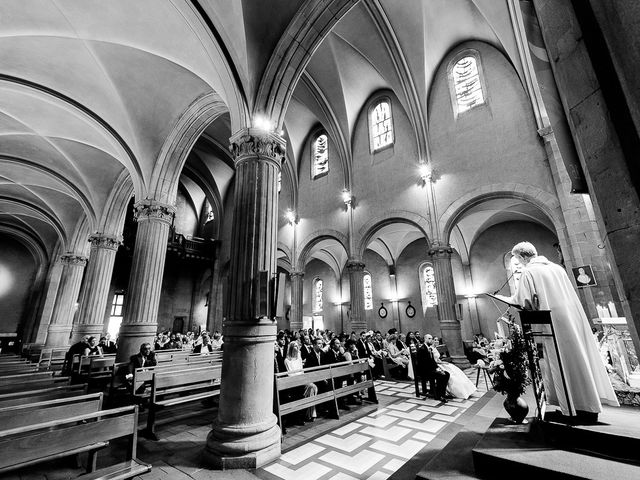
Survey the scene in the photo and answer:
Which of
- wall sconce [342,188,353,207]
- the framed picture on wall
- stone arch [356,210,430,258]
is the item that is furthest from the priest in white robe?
the framed picture on wall

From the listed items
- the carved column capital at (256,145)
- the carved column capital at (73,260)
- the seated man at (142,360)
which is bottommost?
the seated man at (142,360)

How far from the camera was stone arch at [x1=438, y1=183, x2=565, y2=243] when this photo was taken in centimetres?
846

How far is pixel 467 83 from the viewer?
11.3 meters

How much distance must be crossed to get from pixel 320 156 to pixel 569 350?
14601 mm

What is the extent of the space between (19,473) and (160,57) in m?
8.29

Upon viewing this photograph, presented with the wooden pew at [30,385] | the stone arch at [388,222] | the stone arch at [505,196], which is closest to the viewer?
the wooden pew at [30,385]

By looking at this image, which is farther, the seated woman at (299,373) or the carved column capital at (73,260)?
the carved column capital at (73,260)

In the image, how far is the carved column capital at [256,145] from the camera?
16.2 ft

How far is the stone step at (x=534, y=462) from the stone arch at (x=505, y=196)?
8022 millimetres

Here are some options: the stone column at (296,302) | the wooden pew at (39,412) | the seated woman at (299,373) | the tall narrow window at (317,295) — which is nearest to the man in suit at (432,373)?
the seated woman at (299,373)

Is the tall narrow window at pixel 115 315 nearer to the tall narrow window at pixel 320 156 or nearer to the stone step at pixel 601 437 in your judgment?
the tall narrow window at pixel 320 156

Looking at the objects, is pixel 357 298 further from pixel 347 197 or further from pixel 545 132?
pixel 545 132

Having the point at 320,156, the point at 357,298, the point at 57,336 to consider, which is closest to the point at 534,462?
the point at 357,298

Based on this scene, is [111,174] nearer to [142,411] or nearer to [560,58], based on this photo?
[142,411]
